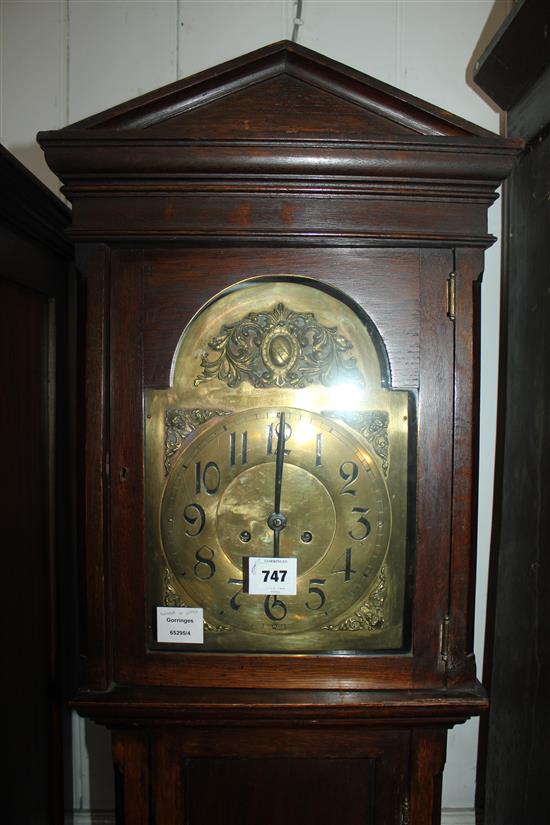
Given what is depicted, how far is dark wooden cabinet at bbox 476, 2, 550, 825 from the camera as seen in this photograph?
1125 mm

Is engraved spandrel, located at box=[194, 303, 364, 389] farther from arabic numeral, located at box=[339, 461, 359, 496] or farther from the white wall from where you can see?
the white wall

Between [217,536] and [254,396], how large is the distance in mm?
245

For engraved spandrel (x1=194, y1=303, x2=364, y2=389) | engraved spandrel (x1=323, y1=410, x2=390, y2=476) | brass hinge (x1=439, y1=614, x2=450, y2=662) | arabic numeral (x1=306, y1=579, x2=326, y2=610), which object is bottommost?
brass hinge (x1=439, y1=614, x2=450, y2=662)

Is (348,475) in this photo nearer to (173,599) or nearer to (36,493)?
(173,599)

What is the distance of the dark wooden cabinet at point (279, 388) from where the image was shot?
941 mm

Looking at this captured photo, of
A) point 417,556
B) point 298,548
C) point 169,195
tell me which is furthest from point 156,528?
point 169,195

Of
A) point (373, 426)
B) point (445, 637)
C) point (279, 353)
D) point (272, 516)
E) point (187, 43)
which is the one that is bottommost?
point (445, 637)

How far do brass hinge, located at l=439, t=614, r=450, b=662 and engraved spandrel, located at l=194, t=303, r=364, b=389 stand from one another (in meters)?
0.42

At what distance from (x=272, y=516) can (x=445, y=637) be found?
35cm

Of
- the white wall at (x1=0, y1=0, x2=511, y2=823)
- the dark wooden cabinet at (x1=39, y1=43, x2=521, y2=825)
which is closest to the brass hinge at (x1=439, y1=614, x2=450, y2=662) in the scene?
the dark wooden cabinet at (x1=39, y1=43, x2=521, y2=825)

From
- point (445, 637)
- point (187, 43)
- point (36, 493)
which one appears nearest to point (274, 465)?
point (445, 637)

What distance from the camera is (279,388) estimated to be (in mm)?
1003

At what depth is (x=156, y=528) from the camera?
1.01m

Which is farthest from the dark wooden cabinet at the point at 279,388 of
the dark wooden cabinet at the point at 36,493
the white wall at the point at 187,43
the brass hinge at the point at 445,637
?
the white wall at the point at 187,43
